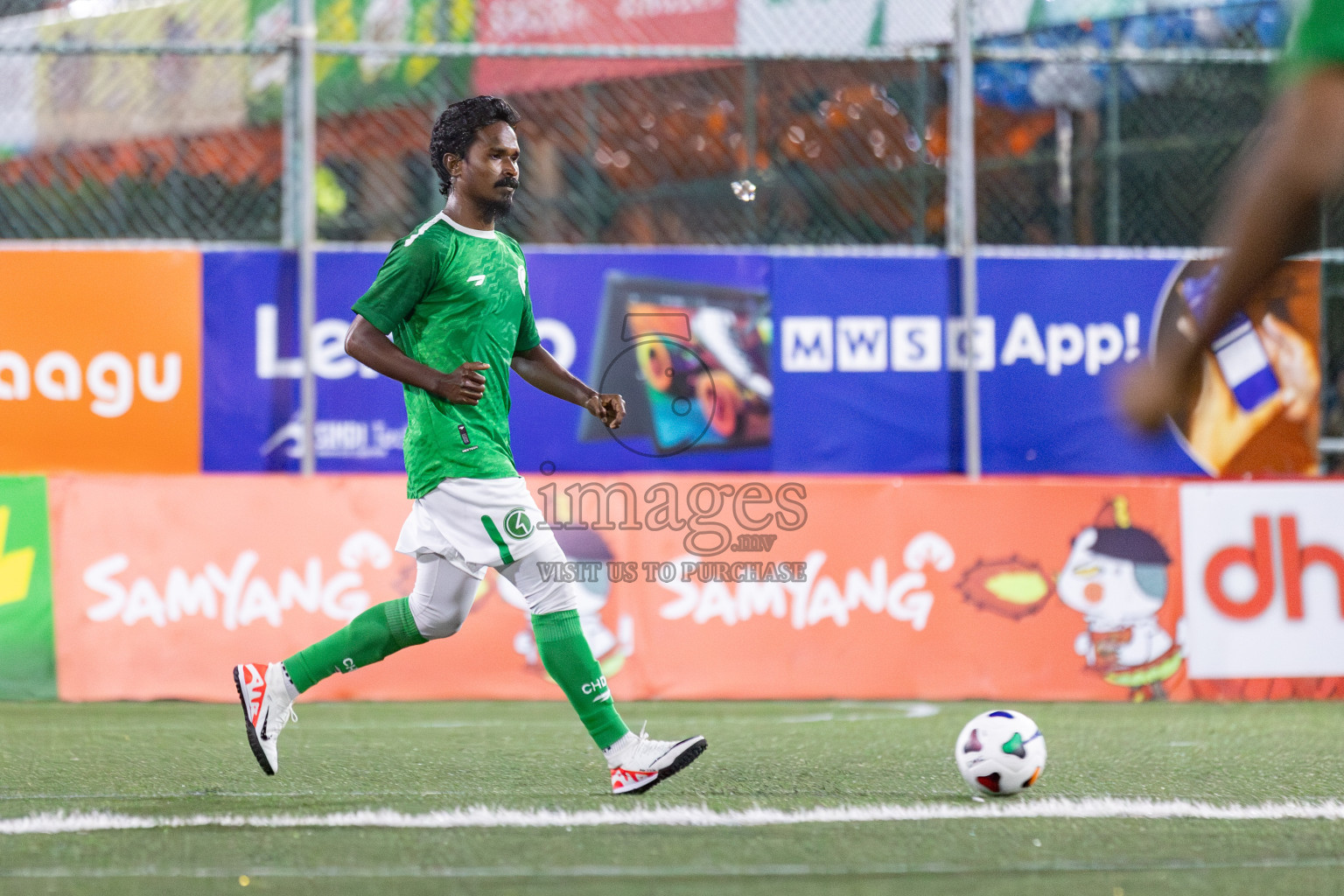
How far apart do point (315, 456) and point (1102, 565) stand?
4.31 m

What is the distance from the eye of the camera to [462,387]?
4.59 meters

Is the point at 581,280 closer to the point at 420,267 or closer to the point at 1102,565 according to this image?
the point at 1102,565

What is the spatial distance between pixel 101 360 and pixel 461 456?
4990 millimetres

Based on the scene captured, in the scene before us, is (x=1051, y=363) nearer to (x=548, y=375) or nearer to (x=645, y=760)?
(x=548, y=375)

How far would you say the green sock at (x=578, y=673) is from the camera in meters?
4.68

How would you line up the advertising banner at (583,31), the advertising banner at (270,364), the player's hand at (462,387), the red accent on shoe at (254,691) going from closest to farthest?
the player's hand at (462,387)
the red accent on shoe at (254,691)
the advertising banner at (270,364)
the advertising banner at (583,31)

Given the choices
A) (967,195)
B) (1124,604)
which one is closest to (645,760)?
(1124,604)

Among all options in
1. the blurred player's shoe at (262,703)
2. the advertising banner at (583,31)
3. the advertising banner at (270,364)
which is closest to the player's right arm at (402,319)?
the blurred player's shoe at (262,703)

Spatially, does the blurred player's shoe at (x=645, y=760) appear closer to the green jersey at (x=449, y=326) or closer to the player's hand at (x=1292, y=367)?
the green jersey at (x=449, y=326)

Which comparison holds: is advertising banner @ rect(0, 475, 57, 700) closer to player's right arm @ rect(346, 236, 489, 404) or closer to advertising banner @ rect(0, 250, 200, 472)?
advertising banner @ rect(0, 250, 200, 472)

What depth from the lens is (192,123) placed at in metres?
11.3

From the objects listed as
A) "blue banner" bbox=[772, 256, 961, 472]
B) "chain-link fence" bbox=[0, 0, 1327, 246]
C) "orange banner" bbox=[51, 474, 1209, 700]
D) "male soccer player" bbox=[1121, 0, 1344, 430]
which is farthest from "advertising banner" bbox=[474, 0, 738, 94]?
"male soccer player" bbox=[1121, 0, 1344, 430]

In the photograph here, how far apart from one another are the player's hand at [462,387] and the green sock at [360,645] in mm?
671

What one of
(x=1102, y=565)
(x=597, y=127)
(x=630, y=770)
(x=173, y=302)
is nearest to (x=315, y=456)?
(x=173, y=302)
